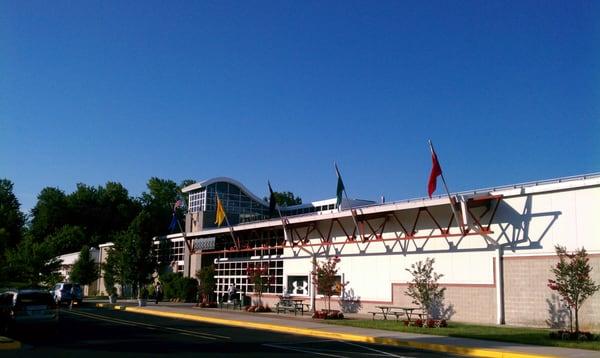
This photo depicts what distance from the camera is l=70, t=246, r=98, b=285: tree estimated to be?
60.3 metres

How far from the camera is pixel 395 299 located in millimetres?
31000

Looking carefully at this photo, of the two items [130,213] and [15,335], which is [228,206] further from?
[130,213]

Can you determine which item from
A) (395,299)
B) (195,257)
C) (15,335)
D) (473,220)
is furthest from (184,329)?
(195,257)

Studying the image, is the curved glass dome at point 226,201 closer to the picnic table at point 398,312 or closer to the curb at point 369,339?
the curb at point 369,339

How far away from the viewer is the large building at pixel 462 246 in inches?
952

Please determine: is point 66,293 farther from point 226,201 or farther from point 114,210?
point 114,210

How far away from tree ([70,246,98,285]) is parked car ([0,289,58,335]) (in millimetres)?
39884

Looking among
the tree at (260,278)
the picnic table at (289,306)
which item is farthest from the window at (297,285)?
the picnic table at (289,306)

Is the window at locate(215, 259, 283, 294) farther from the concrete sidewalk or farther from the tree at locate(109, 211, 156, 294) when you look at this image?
the tree at locate(109, 211, 156, 294)

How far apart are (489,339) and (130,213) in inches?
3283

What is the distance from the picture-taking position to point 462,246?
91.8ft

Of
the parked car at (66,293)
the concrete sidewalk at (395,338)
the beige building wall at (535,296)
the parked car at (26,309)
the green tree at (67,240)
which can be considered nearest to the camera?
the concrete sidewalk at (395,338)

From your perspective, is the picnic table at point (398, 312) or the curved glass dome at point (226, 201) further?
the curved glass dome at point (226, 201)

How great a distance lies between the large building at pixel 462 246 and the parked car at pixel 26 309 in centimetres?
1688
